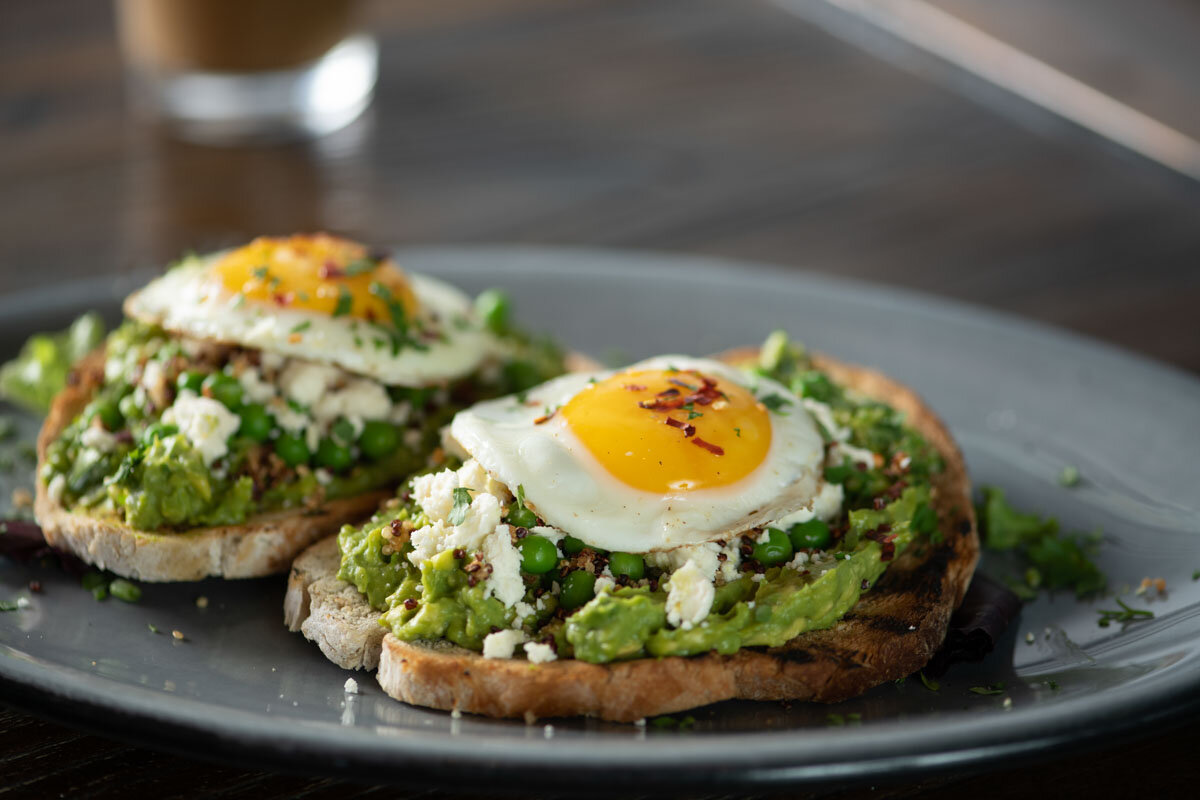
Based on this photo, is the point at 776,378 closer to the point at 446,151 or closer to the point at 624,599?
the point at 624,599

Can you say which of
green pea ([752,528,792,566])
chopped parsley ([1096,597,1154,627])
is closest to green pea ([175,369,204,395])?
green pea ([752,528,792,566])

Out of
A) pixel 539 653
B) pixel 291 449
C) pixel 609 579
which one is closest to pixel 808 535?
pixel 609 579

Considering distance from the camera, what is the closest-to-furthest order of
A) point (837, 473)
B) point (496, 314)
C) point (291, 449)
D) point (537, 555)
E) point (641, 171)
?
point (537, 555) → point (837, 473) → point (291, 449) → point (496, 314) → point (641, 171)

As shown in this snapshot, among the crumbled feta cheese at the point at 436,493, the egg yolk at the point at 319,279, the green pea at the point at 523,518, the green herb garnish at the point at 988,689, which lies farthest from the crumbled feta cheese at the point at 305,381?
the green herb garnish at the point at 988,689

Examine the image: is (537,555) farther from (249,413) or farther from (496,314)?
(496,314)

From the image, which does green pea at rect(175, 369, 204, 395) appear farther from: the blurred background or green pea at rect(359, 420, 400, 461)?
the blurred background

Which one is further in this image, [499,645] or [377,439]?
[377,439]
